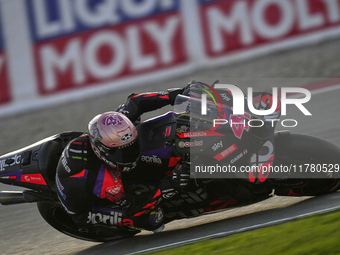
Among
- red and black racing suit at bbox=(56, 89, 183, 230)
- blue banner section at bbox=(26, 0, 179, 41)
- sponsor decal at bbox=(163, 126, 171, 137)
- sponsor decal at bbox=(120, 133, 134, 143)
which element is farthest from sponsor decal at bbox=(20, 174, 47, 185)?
blue banner section at bbox=(26, 0, 179, 41)

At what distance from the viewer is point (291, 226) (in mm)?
2914

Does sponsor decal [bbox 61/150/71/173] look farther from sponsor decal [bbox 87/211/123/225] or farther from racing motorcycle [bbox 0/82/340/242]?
sponsor decal [bbox 87/211/123/225]

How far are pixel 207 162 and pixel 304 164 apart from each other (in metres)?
0.80

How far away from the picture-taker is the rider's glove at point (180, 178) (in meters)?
3.14

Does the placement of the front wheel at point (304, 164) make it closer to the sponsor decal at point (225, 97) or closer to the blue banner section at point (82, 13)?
the sponsor decal at point (225, 97)

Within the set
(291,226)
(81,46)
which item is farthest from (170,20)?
(291,226)

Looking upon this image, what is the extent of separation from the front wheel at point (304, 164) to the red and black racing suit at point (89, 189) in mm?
1076

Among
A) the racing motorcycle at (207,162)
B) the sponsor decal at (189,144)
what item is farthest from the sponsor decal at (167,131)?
the sponsor decal at (189,144)

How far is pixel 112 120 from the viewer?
10.6ft

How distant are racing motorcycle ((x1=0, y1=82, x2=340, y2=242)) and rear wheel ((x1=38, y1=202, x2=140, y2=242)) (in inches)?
0.8

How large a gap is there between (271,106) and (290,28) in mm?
6266

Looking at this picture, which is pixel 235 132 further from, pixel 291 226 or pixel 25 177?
pixel 25 177

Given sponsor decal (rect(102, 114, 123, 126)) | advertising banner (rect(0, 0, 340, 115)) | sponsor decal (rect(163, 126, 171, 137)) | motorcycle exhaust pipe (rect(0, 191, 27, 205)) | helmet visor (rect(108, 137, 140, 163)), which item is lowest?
motorcycle exhaust pipe (rect(0, 191, 27, 205))

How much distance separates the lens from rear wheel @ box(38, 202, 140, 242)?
3.93 m
